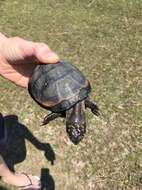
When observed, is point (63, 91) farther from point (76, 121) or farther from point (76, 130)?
point (76, 130)

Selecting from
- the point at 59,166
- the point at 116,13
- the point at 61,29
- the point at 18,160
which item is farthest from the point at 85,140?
the point at 116,13

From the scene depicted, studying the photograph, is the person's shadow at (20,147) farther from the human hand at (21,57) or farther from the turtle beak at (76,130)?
the human hand at (21,57)

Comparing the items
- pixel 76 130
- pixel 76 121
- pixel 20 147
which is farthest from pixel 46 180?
pixel 76 121

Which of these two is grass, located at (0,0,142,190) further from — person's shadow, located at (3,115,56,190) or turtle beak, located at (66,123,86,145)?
turtle beak, located at (66,123,86,145)

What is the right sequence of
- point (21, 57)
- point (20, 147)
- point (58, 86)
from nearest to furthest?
point (21, 57) → point (58, 86) → point (20, 147)

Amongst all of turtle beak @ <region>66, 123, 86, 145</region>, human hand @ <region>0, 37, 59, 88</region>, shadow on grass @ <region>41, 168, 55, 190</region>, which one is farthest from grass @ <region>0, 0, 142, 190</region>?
human hand @ <region>0, 37, 59, 88</region>

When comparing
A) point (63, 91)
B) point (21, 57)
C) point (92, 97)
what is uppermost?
point (21, 57)

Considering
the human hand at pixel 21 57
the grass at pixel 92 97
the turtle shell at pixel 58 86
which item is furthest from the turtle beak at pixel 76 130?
the grass at pixel 92 97
